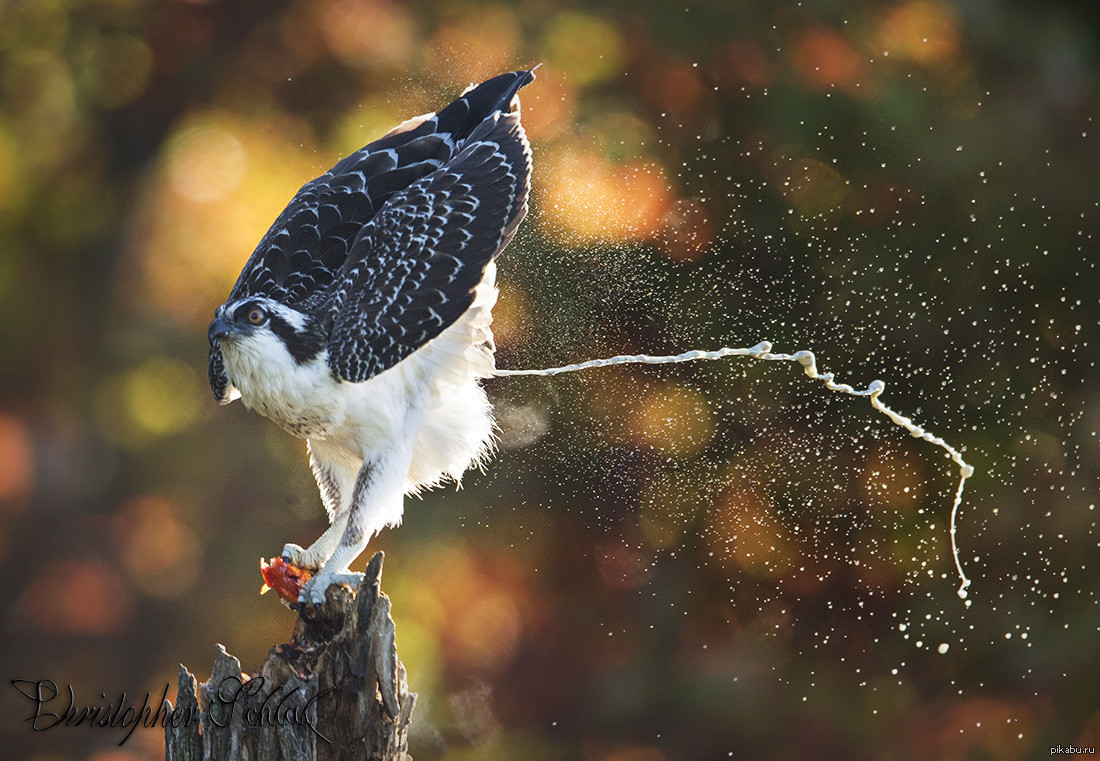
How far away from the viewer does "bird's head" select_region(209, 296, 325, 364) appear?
3266 mm

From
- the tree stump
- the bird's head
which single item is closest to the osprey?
the bird's head

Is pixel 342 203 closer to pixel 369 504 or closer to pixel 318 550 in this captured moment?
pixel 369 504

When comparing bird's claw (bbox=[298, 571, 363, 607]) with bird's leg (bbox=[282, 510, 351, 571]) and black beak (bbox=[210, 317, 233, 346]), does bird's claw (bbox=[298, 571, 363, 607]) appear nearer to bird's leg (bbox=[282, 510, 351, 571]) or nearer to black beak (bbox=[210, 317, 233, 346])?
bird's leg (bbox=[282, 510, 351, 571])

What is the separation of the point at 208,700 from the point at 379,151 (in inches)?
71.0

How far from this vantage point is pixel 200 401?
703cm

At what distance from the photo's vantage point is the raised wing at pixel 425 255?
333 centimetres

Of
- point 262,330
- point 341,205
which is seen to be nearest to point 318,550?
point 262,330

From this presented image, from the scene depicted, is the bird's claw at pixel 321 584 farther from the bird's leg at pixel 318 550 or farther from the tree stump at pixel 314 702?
the bird's leg at pixel 318 550

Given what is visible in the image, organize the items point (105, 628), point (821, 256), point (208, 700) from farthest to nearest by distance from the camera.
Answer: point (105, 628)
point (821, 256)
point (208, 700)

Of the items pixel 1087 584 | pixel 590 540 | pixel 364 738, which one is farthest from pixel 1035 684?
pixel 364 738

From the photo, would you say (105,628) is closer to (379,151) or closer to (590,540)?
(590,540)

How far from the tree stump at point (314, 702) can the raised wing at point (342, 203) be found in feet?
3.40

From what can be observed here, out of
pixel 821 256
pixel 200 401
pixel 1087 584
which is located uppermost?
pixel 200 401

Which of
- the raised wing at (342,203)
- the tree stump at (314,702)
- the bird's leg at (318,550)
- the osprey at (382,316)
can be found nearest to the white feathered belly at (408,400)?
the osprey at (382,316)
